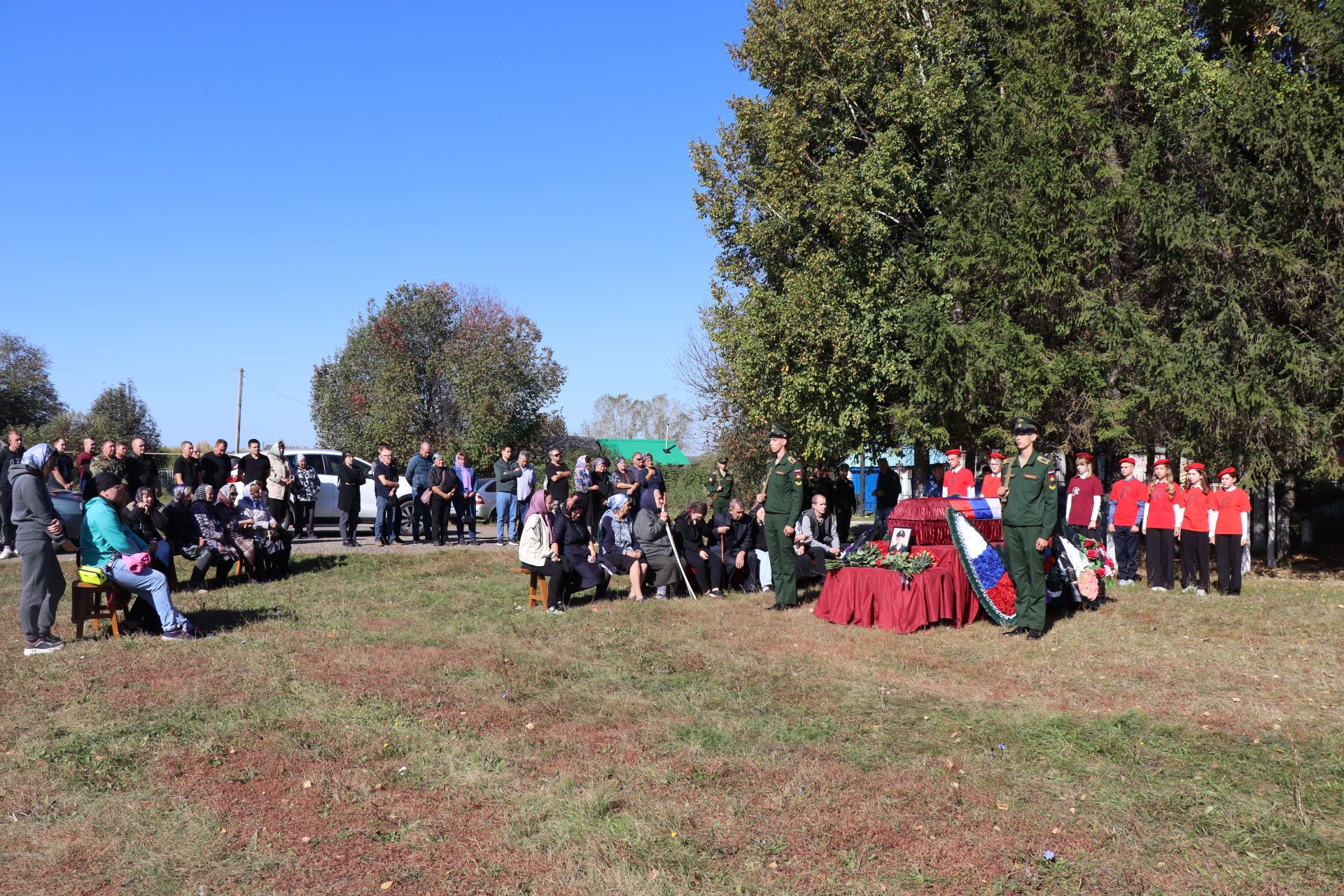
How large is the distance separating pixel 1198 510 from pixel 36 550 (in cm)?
1299

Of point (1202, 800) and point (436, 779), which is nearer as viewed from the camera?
point (1202, 800)

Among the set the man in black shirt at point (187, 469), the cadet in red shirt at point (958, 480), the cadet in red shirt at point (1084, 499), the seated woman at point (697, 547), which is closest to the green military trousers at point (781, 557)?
the seated woman at point (697, 547)

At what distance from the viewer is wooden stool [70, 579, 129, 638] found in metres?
8.72

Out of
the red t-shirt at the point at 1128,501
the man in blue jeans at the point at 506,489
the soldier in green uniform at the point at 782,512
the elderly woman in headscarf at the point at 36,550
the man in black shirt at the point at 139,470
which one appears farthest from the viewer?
the man in blue jeans at the point at 506,489

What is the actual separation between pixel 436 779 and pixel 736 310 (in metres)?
16.9

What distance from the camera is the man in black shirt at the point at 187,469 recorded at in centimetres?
1431

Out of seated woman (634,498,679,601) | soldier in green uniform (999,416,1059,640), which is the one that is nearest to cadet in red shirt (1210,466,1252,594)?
soldier in green uniform (999,416,1059,640)

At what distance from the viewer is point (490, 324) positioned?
1405 inches

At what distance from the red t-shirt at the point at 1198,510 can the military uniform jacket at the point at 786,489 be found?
5.49 meters

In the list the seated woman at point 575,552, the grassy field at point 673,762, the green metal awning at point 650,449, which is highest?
the green metal awning at point 650,449

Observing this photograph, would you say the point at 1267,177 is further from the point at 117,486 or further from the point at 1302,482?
the point at 117,486

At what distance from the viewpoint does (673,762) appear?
573cm

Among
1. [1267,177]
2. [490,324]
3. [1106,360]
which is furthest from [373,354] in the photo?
[1267,177]

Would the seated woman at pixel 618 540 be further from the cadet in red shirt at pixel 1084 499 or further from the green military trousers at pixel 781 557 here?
the cadet in red shirt at pixel 1084 499
